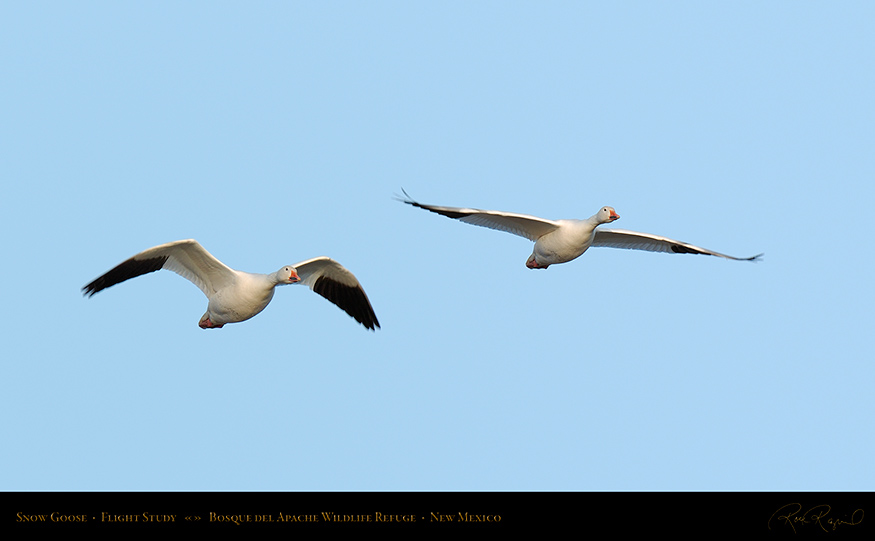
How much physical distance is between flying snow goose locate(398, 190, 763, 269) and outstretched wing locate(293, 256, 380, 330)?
1557 mm

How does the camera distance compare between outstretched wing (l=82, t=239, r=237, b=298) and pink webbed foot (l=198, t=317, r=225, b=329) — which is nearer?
outstretched wing (l=82, t=239, r=237, b=298)

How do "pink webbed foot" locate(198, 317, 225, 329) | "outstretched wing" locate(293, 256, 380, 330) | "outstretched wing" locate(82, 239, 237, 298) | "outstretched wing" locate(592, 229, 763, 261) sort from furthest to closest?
"outstretched wing" locate(592, 229, 763, 261) < "outstretched wing" locate(293, 256, 380, 330) < "pink webbed foot" locate(198, 317, 225, 329) < "outstretched wing" locate(82, 239, 237, 298)

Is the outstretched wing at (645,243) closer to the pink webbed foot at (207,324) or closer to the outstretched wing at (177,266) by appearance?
the outstretched wing at (177,266)

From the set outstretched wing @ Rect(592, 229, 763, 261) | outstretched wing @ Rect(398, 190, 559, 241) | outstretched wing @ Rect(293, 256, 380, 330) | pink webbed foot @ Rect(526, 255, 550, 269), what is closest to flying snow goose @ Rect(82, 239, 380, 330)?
outstretched wing @ Rect(293, 256, 380, 330)

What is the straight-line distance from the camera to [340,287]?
16.8 meters

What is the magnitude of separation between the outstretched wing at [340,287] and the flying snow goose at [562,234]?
1.56 meters

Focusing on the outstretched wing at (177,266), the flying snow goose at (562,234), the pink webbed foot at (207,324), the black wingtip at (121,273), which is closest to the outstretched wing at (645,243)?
the flying snow goose at (562,234)

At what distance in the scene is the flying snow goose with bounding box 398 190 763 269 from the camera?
1602 centimetres

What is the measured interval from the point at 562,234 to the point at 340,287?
11.5 ft

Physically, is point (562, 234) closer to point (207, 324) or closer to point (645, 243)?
point (645, 243)

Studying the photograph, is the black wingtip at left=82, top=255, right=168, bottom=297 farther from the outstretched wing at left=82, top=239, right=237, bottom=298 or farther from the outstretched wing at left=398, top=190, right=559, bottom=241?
the outstretched wing at left=398, top=190, right=559, bottom=241

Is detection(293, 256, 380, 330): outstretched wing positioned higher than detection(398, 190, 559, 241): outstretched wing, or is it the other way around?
detection(398, 190, 559, 241): outstretched wing
